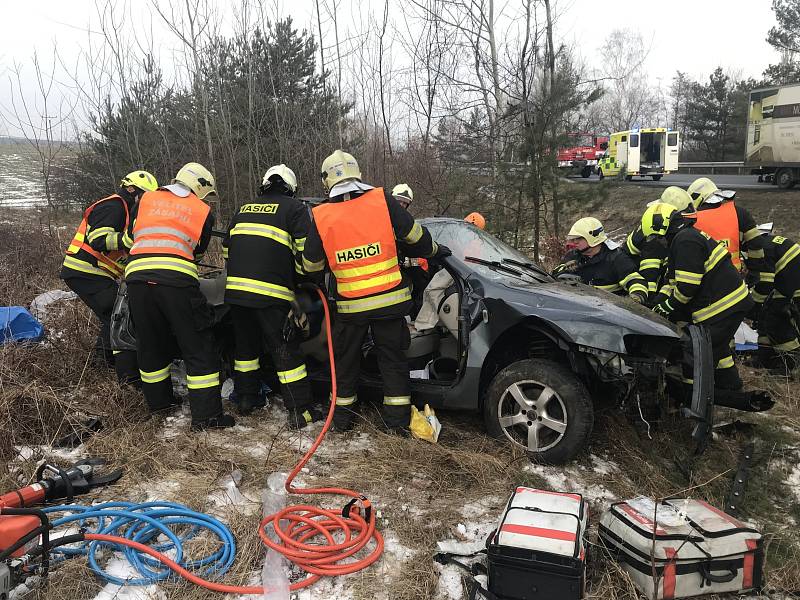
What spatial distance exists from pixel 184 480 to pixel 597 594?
2344 mm

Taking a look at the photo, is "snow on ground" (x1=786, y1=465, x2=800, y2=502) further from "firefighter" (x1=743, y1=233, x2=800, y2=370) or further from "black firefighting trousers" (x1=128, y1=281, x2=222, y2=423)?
"black firefighting trousers" (x1=128, y1=281, x2=222, y2=423)

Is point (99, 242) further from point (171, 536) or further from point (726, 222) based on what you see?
point (726, 222)

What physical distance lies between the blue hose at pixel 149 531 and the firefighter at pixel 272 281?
127 centimetres

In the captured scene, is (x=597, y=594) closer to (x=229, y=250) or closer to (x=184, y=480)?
(x=184, y=480)

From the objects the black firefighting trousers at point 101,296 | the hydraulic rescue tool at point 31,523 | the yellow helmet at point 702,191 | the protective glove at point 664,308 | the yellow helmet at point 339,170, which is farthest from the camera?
the yellow helmet at point 702,191

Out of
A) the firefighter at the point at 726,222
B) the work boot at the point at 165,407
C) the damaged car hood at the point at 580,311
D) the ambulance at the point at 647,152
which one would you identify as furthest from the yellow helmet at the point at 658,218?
the ambulance at the point at 647,152

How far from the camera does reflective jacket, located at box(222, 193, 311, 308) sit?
3945 millimetres

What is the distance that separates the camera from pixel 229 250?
13.3 ft

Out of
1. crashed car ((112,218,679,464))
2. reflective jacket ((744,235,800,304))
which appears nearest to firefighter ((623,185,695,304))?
reflective jacket ((744,235,800,304))

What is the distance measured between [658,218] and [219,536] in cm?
431

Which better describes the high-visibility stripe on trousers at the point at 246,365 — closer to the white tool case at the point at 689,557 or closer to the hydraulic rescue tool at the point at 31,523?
the hydraulic rescue tool at the point at 31,523

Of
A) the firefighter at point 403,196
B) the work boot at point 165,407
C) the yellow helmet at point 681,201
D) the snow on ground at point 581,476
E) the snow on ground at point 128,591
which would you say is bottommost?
the snow on ground at point 581,476

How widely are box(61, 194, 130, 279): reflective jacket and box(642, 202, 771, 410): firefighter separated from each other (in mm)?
4411

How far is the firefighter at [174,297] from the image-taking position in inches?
153
